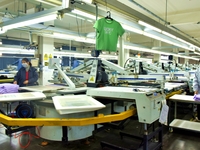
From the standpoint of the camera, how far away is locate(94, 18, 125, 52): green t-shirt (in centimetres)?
294

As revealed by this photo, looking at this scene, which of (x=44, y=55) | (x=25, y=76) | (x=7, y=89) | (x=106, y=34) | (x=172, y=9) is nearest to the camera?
(x=7, y=89)

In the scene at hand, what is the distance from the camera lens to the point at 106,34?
3010mm

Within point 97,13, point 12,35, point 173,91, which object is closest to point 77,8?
point 97,13

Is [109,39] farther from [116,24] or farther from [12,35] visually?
[12,35]

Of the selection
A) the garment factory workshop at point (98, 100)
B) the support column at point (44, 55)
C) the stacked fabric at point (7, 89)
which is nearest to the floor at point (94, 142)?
the garment factory workshop at point (98, 100)

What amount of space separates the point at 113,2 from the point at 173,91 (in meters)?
2.37

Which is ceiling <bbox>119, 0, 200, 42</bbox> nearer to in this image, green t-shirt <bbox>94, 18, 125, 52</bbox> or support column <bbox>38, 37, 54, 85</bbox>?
green t-shirt <bbox>94, 18, 125, 52</bbox>

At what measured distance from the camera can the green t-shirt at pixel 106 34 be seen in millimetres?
2943

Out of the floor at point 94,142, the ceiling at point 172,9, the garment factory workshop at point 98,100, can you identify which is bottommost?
the floor at point 94,142

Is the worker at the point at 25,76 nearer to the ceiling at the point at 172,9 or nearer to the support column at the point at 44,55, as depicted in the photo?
the support column at the point at 44,55

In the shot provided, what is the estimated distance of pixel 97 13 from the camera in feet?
9.62

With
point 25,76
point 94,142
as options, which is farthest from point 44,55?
point 94,142

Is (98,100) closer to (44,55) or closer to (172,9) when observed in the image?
(44,55)

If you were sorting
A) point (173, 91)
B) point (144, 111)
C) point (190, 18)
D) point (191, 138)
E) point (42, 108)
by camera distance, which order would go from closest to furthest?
point (144, 111)
point (42, 108)
point (191, 138)
point (173, 91)
point (190, 18)
